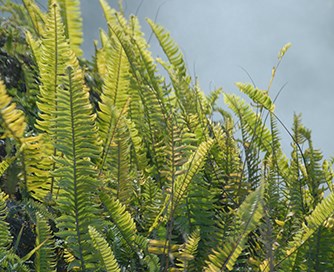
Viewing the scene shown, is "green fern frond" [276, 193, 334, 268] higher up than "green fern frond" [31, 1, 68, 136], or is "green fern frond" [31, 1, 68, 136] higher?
"green fern frond" [31, 1, 68, 136]

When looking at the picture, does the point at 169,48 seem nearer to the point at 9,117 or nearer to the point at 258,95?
the point at 258,95

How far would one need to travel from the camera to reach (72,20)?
2.73 m

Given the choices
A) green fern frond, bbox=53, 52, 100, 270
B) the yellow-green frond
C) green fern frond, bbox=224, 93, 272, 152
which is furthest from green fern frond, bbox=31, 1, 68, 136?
green fern frond, bbox=224, 93, 272, 152

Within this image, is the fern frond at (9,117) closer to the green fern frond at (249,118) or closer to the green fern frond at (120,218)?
the green fern frond at (120,218)

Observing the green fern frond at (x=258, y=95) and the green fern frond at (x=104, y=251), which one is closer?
the green fern frond at (x=104, y=251)

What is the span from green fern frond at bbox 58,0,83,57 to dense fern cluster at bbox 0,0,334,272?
50 centimetres

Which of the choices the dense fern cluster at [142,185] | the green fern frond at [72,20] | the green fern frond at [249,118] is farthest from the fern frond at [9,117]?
the green fern frond at [72,20]

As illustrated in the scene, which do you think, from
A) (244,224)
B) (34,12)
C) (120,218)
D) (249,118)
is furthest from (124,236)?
(34,12)

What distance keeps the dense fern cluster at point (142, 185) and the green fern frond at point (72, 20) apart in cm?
50

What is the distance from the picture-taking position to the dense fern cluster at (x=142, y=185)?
1.20 m

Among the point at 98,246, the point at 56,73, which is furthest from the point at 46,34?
the point at 98,246

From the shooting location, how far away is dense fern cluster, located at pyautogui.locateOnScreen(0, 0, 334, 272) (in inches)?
47.3

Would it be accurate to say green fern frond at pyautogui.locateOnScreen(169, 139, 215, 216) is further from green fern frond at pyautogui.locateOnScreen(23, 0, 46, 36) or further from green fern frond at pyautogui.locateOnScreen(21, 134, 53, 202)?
green fern frond at pyautogui.locateOnScreen(23, 0, 46, 36)

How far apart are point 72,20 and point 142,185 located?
1215mm
